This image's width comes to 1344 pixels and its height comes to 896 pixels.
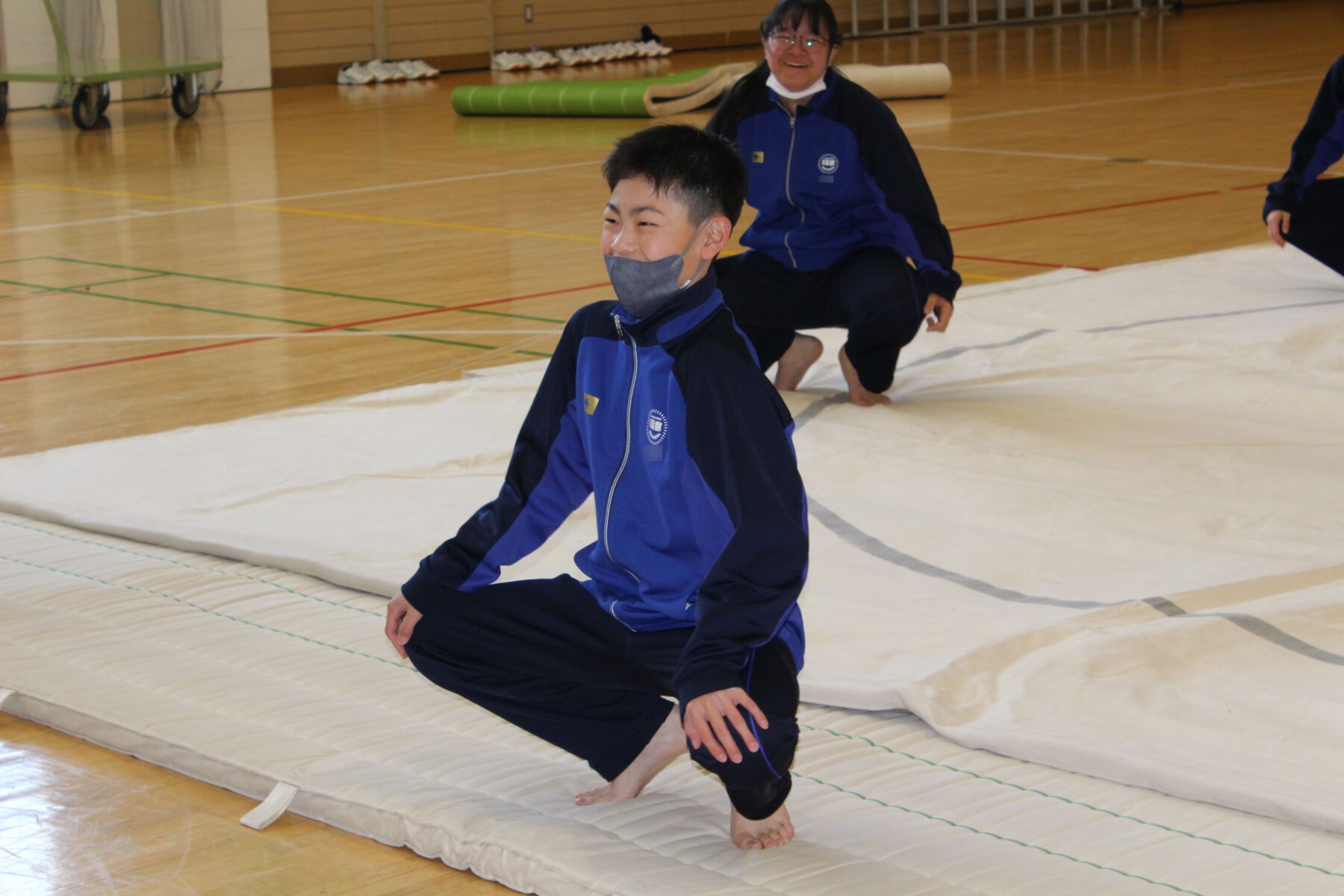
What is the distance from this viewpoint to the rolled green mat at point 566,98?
33.2 feet

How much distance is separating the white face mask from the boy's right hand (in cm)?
203

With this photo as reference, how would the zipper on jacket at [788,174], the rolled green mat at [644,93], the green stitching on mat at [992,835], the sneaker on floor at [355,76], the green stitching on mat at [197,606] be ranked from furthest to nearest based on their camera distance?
the sneaker on floor at [355,76] → the rolled green mat at [644,93] → the zipper on jacket at [788,174] → the green stitching on mat at [197,606] → the green stitching on mat at [992,835]

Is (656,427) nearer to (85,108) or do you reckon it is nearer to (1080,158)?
(1080,158)

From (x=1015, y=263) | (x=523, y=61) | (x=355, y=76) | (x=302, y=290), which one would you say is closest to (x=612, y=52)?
(x=523, y=61)

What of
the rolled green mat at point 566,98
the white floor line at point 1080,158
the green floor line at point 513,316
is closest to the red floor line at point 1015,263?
the green floor line at point 513,316

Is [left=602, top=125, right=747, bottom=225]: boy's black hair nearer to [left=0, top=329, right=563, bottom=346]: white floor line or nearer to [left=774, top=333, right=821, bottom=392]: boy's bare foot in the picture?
[left=774, top=333, right=821, bottom=392]: boy's bare foot

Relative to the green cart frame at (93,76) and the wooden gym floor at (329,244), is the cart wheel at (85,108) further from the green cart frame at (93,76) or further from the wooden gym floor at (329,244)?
the wooden gym floor at (329,244)

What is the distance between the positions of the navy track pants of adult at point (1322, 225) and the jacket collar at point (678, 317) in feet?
10.4

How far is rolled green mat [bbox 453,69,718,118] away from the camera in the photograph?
33.2 ft

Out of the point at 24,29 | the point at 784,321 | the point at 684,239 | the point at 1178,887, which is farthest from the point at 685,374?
the point at 24,29

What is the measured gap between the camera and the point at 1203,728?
197cm

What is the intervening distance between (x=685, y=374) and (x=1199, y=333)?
2.69 m

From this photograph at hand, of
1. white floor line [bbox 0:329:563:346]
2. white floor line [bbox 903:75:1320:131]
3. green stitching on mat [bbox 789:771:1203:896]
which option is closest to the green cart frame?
white floor line [bbox 903:75:1320:131]

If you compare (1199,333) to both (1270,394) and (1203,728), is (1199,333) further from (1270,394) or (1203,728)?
(1203,728)
